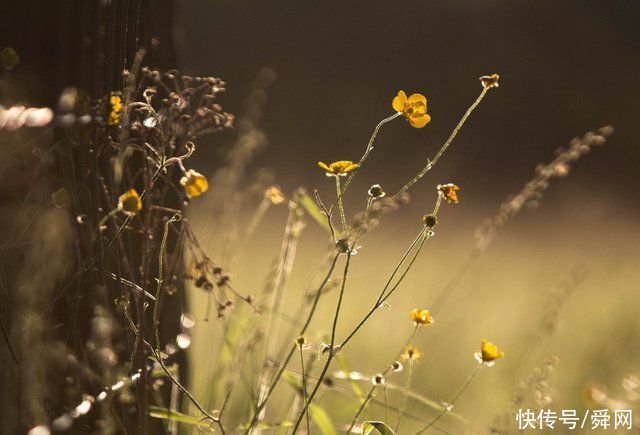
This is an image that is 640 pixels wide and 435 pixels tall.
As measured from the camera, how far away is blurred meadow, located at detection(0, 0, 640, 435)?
943mm

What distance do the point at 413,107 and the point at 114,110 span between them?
401mm

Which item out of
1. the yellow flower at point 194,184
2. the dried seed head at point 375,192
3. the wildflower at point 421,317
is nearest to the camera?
the yellow flower at point 194,184

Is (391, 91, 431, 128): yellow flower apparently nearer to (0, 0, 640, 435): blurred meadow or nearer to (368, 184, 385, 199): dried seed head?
(0, 0, 640, 435): blurred meadow

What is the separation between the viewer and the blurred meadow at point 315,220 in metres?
0.94

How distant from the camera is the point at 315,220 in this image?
3773 millimetres

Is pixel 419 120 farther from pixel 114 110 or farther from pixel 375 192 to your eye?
pixel 114 110

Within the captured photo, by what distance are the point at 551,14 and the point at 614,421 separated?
5.29 m

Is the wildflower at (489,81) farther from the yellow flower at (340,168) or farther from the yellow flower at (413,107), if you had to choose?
the yellow flower at (340,168)

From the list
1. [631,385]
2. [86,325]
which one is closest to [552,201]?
[631,385]

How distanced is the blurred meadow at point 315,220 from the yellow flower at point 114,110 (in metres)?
0.01

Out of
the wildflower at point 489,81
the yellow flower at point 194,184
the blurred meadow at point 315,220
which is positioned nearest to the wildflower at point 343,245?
the blurred meadow at point 315,220

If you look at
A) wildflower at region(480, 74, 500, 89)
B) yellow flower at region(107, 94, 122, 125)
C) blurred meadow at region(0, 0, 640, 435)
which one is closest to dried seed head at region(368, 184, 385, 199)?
blurred meadow at region(0, 0, 640, 435)

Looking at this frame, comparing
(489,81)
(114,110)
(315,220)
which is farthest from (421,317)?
(315,220)

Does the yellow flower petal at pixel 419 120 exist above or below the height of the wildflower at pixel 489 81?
below
